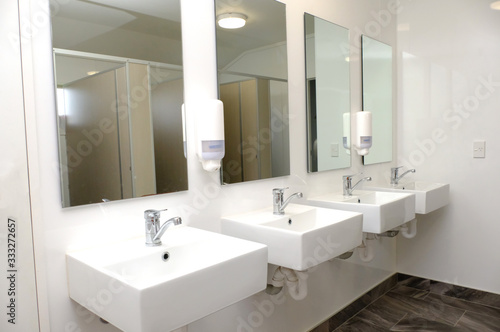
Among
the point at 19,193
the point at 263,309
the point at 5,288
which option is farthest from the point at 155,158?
the point at 263,309

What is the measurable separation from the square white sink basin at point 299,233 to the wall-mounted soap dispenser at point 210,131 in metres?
0.32

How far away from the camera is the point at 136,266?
4.03 feet

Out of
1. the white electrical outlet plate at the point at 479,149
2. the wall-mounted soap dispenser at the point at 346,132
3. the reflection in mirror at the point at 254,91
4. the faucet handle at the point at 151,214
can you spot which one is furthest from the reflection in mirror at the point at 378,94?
the faucet handle at the point at 151,214

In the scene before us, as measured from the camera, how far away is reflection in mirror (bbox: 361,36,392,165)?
2740 mm

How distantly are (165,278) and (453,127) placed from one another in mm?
2627

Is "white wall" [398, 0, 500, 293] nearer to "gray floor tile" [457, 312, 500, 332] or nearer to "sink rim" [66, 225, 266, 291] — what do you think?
"gray floor tile" [457, 312, 500, 332]

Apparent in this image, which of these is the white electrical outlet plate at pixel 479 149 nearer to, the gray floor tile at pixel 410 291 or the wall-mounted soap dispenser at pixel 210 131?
the gray floor tile at pixel 410 291

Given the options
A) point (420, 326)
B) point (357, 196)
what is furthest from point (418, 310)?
point (357, 196)

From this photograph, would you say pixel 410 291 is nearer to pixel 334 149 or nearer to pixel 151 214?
pixel 334 149

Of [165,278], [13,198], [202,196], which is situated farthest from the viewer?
[202,196]

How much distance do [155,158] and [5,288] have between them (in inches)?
26.3

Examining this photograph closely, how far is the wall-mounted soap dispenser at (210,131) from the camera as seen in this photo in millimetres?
1546

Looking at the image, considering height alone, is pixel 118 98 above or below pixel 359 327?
above

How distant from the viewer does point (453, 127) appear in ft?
9.29
